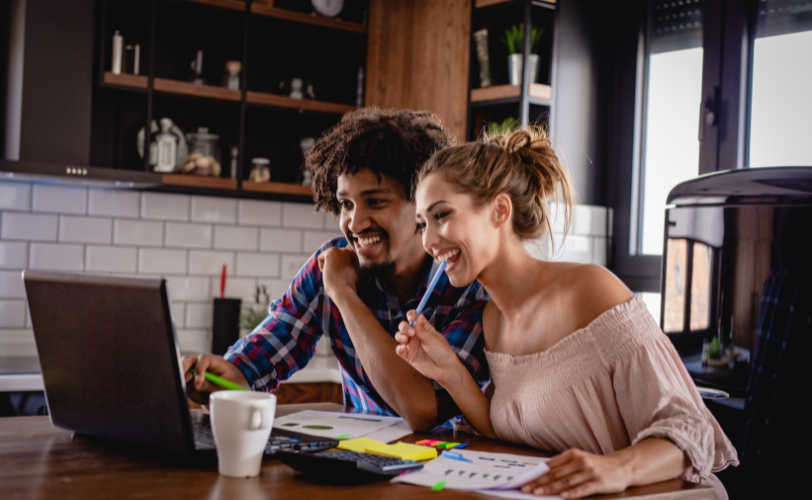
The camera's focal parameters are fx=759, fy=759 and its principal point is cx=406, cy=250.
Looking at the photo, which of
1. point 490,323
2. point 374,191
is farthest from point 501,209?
point 374,191

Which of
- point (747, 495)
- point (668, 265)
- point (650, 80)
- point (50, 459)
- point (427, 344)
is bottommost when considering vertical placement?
point (747, 495)

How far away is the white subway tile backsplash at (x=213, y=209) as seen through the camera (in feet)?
10.5

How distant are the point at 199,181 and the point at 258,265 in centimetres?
48

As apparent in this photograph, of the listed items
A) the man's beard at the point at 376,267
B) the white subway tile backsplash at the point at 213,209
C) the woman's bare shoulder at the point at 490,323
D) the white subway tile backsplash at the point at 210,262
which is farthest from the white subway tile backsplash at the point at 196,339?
the woman's bare shoulder at the point at 490,323

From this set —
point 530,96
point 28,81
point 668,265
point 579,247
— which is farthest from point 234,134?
point 668,265

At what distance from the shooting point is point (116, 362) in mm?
1025

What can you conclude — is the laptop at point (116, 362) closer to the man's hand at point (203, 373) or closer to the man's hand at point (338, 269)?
the man's hand at point (203, 373)

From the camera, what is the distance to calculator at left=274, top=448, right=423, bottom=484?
938 millimetres

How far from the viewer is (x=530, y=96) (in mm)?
2783

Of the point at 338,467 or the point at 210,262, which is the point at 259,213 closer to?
the point at 210,262

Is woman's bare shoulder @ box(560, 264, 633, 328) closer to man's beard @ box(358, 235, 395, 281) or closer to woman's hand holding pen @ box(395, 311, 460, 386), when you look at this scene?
woman's hand holding pen @ box(395, 311, 460, 386)

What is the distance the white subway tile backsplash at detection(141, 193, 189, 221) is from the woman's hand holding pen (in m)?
2.07

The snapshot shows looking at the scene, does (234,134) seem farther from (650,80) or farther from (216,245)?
(650,80)

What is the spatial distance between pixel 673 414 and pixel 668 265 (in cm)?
77
